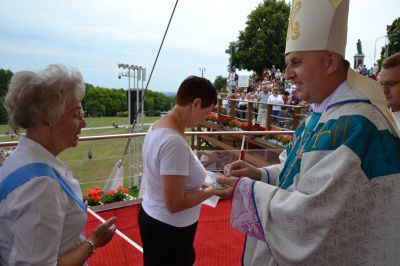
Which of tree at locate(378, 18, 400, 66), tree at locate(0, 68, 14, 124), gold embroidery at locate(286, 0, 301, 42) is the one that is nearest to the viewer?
tree at locate(0, 68, 14, 124)

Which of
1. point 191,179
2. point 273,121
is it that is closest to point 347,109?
point 191,179

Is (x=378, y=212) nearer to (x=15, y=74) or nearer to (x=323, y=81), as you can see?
(x=323, y=81)

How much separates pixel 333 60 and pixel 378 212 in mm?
612

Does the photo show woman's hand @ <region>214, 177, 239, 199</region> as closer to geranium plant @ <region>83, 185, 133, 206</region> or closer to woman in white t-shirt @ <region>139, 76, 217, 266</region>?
woman in white t-shirt @ <region>139, 76, 217, 266</region>

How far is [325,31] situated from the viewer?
1400mm

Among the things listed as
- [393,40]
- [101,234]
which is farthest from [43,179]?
[393,40]

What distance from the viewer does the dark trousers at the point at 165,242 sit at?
1.79 m

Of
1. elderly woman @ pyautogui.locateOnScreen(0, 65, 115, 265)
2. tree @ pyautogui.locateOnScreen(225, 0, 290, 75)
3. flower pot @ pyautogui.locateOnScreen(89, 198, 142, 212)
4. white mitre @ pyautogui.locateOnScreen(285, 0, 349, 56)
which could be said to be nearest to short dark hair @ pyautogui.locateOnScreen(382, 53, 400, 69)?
white mitre @ pyautogui.locateOnScreen(285, 0, 349, 56)

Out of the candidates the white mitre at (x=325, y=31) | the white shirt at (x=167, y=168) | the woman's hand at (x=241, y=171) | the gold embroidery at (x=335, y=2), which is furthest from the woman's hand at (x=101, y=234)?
the gold embroidery at (x=335, y=2)

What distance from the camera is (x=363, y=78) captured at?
1.31m

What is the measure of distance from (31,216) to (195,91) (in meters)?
1.03

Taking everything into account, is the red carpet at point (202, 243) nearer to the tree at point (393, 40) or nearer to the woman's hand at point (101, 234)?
the woman's hand at point (101, 234)

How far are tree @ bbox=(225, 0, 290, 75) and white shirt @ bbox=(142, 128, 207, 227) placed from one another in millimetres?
31527

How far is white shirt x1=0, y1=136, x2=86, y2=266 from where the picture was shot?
1011 mm
